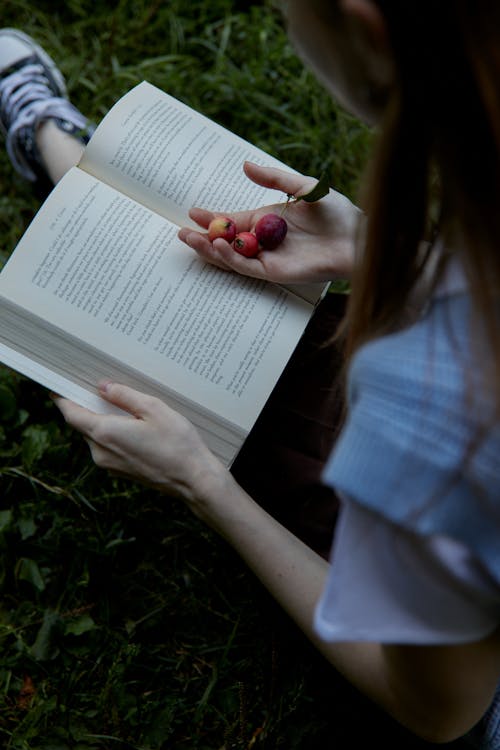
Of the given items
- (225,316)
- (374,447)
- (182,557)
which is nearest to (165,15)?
(225,316)

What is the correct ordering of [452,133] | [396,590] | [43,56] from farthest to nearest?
[43,56], [396,590], [452,133]

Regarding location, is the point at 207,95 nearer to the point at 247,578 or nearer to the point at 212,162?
the point at 212,162

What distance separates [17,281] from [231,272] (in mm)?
394

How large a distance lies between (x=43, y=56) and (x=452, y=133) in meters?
1.77

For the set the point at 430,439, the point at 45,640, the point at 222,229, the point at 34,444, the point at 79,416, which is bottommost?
the point at 45,640

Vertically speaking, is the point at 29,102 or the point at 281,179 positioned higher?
the point at 281,179

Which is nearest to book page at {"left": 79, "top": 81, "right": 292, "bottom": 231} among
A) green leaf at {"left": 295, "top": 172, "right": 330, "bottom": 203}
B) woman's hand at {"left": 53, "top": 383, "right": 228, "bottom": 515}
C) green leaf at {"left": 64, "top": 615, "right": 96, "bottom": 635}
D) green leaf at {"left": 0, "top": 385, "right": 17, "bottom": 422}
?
green leaf at {"left": 295, "top": 172, "right": 330, "bottom": 203}

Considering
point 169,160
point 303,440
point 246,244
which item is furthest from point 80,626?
point 169,160

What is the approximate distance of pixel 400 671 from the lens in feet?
3.29

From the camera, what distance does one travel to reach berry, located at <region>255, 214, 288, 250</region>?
1.43 metres

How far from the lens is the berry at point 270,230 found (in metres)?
1.43

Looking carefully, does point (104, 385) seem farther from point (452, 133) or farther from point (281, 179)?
point (452, 133)

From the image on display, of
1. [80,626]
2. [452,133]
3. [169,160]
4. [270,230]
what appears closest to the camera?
[452,133]

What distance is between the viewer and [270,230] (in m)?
1.43
